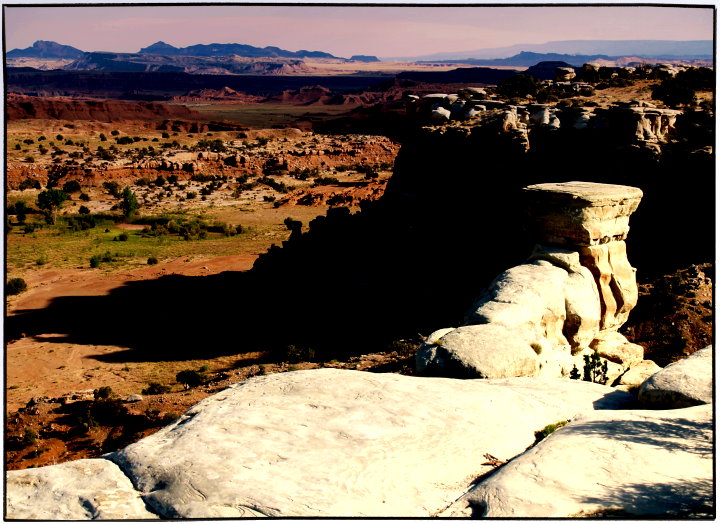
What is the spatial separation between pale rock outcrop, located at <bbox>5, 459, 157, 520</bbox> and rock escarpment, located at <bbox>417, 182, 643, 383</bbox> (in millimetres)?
6222

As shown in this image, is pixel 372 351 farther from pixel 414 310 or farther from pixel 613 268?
pixel 613 268

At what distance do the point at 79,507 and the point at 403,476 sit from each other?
362cm

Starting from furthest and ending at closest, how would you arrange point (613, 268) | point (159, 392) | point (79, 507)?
point (159, 392), point (613, 268), point (79, 507)

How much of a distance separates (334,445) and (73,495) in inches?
118

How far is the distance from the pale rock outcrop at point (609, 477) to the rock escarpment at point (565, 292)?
3847mm

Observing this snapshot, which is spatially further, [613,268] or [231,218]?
[231,218]

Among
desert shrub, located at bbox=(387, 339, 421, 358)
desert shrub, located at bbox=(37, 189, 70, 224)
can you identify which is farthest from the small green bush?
desert shrub, located at bbox=(37, 189, 70, 224)

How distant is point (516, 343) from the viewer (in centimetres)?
1266

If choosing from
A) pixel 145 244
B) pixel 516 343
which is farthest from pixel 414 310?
pixel 145 244

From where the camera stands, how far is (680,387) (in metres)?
10.3

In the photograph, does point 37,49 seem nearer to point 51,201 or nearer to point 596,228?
point 596,228

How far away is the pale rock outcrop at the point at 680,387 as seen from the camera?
10109 mm

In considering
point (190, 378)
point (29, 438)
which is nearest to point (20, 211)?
point (190, 378)

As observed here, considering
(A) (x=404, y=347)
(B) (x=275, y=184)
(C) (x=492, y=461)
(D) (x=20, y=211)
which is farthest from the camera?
(B) (x=275, y=184)
